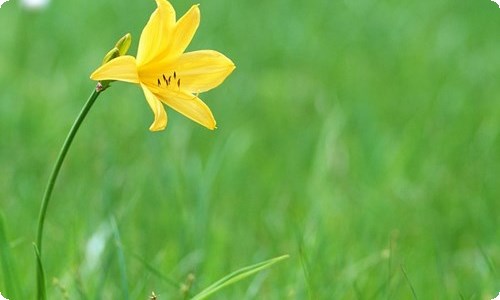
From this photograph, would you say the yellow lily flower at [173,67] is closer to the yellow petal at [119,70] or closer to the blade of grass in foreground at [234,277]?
the yellow petal at [119,70]

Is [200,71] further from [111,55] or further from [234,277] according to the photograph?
[234,277]

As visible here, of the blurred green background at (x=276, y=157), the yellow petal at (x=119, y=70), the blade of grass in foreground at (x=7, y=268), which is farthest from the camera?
the blurred green background at (x=276, y=157)

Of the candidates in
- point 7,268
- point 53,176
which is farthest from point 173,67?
point 7,268

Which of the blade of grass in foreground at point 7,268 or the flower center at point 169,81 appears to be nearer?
the flower center at point 169,81

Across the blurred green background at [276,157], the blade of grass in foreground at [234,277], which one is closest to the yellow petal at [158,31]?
the blade of grass in foreground at [234,277]

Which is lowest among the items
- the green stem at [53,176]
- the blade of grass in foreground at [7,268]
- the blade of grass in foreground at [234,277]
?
the blade of grass in foreground at [7,268]

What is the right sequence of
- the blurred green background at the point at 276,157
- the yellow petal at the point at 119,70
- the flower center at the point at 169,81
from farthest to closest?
the blurred green background at the point at 276,157 → the flower center at the point at 169,81 → the yellow petal at the point at 119,70
